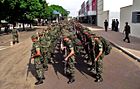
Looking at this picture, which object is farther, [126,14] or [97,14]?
[97,14]

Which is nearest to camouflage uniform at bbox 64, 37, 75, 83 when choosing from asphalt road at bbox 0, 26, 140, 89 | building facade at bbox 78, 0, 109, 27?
asphalt road at bbox 0, 26, 140, 89

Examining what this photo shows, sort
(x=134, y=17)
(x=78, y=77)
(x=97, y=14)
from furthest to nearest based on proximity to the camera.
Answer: (x=97, y=14)
(x=134, y=17)
(x=78, y=77)

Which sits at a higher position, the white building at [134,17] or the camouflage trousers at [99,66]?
the white building at [134,17]

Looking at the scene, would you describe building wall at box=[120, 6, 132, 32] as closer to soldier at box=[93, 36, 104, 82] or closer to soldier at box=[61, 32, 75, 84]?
soldier at box=[93, 36, 104, 82]

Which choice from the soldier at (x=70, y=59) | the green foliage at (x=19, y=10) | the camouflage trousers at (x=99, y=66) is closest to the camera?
the soldier at (x=70, y=59)

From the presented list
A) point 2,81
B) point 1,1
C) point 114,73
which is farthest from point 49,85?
point 1,1

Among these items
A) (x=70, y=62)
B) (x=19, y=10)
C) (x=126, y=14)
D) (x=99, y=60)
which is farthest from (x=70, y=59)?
(x=19, y=10)

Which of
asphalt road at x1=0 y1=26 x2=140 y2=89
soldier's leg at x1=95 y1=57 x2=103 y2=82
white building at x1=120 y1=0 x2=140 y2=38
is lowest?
asphalt road at x1=0 y1=26 x2=140 y2=89

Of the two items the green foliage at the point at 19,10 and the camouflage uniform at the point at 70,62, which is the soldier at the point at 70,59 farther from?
the green foliage at the point at 19,10

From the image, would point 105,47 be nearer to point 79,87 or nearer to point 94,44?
point 94,44

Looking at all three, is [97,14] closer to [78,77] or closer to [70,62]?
[78,77]

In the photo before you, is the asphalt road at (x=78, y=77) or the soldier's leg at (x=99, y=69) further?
the soldier's leg at (x=99, y=69)

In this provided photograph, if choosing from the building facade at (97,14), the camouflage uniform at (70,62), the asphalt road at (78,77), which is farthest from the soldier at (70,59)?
the building facade at (97,14)

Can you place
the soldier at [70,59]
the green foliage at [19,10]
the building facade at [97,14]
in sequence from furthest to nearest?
the building facade at [97,14]
the green foliage at [19,10]
the soldier at [70,59]
